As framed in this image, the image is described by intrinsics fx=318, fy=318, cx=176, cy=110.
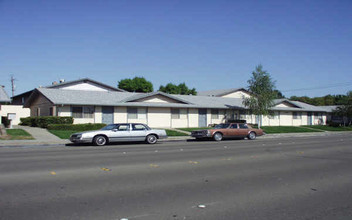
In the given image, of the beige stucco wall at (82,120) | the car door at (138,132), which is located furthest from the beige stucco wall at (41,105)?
the car door at (138,132)

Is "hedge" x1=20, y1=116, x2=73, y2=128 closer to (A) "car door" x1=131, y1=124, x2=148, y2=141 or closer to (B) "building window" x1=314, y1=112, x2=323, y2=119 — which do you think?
(A) "car door" x1=131, y1=124, x2=148, y2=141

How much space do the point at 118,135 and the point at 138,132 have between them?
136cm

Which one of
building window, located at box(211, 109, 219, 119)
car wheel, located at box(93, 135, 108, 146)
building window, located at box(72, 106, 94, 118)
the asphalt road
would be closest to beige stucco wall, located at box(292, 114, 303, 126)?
building window, located at box(211, 109, 219, 119)

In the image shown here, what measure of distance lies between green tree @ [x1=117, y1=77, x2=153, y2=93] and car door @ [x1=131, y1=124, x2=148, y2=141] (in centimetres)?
5076

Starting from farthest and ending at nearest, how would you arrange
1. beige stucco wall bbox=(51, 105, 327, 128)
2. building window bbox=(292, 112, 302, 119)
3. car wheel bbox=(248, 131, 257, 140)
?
building window bbox=(292, 112, 302, 119) → beige stucco wall bbox=(51, 105, 327, 128) → car wheel bbox=(248, 131, 257, 140)

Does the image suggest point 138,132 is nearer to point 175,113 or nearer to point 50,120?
point 50,120

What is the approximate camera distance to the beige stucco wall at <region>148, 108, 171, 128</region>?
33594 mm

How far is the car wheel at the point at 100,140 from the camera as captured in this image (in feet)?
59.8

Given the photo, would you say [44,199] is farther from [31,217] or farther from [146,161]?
[146,161]

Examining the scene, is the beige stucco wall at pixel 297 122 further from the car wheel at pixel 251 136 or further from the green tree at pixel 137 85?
the green tree at pixel 137 85

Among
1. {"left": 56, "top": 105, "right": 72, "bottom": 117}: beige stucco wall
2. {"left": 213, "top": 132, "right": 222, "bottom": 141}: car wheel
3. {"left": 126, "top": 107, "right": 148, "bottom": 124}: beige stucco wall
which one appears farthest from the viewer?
{"left": 126, "top": 107, "right": 148, "bottom": 124}: beige stucco wall

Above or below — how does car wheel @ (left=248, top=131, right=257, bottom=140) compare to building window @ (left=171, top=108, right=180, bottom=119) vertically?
below

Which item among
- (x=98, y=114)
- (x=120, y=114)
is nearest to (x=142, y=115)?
(x=120, y=114)

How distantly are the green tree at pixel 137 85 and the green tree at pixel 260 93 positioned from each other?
123 ft
